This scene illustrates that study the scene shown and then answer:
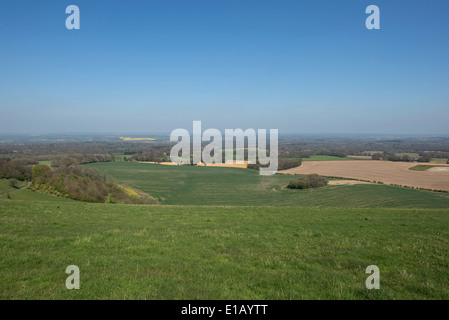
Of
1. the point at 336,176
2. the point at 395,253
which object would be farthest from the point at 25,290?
the point at 336,176

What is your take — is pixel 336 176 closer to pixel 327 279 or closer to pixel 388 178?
pixel 388 178

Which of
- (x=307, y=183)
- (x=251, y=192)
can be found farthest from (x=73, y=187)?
(x=307, y=183)

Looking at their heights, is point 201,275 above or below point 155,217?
above

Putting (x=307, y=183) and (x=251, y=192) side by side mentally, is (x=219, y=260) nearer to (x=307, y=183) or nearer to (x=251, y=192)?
(x=251, y=192)

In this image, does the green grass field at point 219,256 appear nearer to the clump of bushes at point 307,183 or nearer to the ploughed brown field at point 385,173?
the clump of bushes at point 307,183

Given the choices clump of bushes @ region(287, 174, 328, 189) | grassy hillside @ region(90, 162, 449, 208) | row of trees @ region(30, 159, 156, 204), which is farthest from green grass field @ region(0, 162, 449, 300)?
clump of bushes @ region(287, 174, 328, 189)

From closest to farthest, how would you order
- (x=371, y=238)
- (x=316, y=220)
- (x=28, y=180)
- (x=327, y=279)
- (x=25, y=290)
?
(x=25, y=290) < (x=327, y=279) < (x=371, y=238) < (x=316, y=220) < (x=28, y=180)
